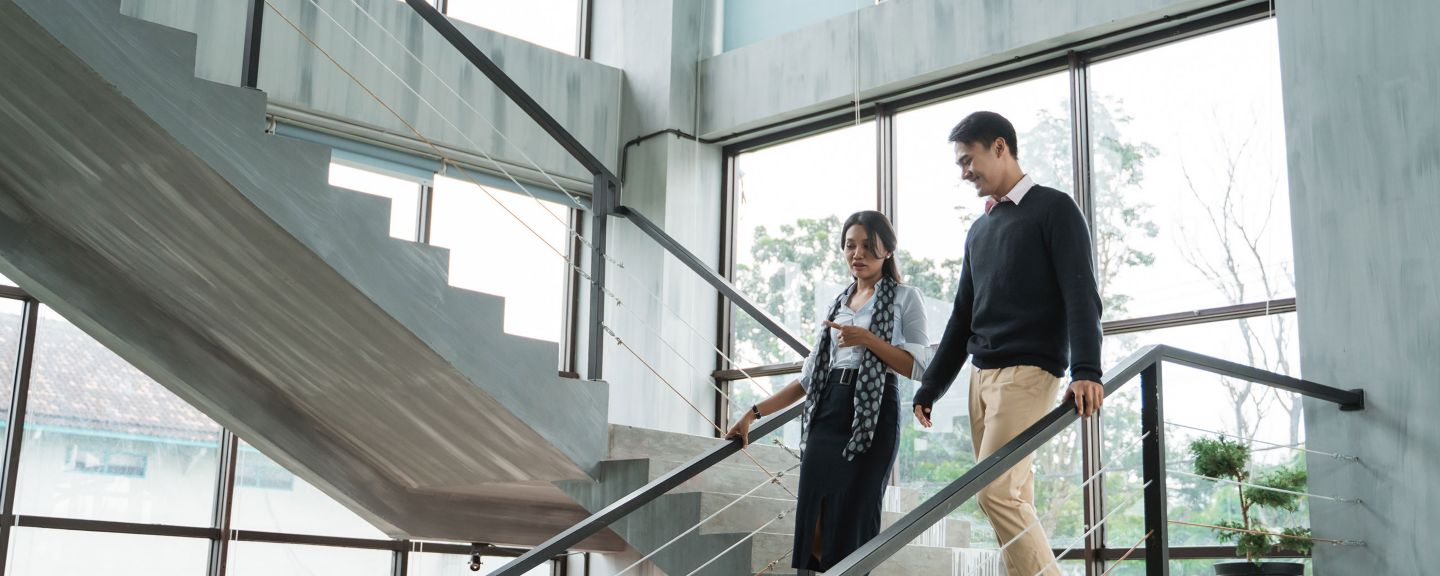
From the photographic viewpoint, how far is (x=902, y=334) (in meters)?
2.88

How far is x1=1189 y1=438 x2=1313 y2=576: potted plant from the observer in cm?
305

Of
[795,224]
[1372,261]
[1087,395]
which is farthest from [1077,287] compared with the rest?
[795,224]

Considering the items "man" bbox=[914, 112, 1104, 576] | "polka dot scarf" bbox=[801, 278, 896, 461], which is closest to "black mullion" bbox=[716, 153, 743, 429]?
"polka dot scarf" bbox=[801, 278, 896, 461]

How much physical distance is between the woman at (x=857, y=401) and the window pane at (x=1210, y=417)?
2.03m

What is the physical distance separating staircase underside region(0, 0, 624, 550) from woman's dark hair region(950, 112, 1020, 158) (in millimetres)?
1730

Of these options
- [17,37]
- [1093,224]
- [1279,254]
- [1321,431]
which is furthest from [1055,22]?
[17,37]

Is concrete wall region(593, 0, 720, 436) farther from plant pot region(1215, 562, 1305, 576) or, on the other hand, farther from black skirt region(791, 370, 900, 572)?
plant pot region(1215, 562, 1305, 576)

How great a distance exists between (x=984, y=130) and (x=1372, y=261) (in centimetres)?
122

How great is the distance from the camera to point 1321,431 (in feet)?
10.7

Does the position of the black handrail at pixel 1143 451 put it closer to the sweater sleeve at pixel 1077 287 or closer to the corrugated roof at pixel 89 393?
the sweater sleeve at pixel 1077 287

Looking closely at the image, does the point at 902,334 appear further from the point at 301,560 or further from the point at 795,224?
the point at 301,560

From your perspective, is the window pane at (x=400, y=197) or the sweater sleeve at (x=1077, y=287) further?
the window pane at (x=400, y=197)

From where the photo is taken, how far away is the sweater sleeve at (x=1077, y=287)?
96.7 inches

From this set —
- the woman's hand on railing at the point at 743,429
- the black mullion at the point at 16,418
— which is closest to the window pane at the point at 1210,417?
the woman's hand on railing at the point at 743,429
